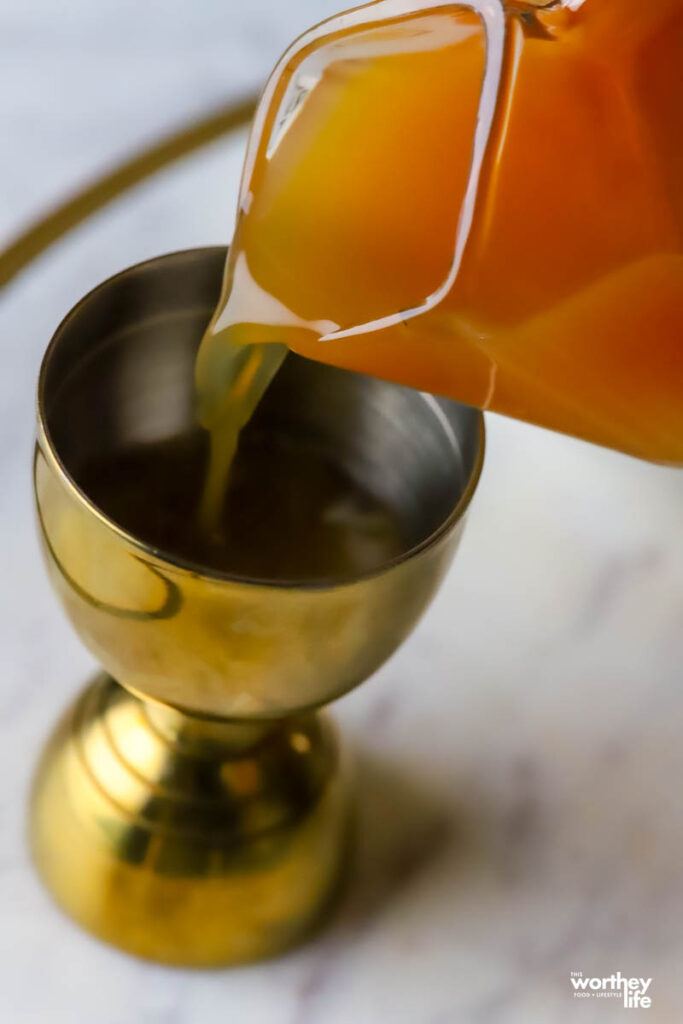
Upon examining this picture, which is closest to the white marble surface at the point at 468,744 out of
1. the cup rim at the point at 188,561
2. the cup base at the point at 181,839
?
the cup base at the point at 181,839

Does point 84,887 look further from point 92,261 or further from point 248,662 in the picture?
point 92,261

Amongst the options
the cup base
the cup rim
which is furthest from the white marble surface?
the cup rim

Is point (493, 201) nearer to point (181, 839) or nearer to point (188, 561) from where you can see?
point (188, 561)

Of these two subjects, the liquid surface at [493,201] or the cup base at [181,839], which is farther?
the cup base at [181,839]

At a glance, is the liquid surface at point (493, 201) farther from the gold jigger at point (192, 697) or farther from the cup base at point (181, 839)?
the cup base at point (181, 839)

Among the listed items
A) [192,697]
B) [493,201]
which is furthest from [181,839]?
[493,201]

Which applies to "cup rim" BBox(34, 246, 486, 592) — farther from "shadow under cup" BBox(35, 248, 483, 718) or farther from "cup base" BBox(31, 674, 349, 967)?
"cup base" BBox(31, 674, 349, 967)

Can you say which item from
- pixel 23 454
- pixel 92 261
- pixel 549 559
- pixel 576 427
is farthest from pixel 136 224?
pixel 576 427
